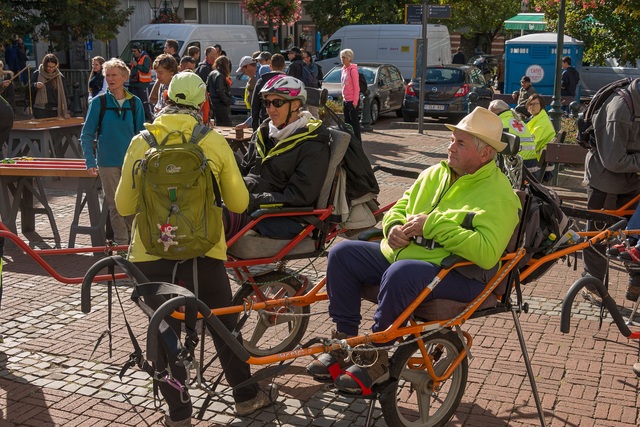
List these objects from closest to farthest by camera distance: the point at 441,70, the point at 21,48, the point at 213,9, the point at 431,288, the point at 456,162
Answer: the point at 431,288 < the point at 456,162 < the point at 441,70 < the point at 21,48 < the point at 213,9

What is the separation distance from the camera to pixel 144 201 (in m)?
4.69

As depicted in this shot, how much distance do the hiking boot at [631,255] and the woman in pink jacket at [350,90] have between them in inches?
468

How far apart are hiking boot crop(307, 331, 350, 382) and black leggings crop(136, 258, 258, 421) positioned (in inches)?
19.7

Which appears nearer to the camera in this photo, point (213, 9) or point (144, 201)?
point (144, 201)

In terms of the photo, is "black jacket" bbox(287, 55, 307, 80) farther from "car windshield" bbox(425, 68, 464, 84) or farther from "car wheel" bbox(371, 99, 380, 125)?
"car windshield" bbox(425, 68, 464, 84)

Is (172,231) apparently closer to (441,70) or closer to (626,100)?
(626,100)

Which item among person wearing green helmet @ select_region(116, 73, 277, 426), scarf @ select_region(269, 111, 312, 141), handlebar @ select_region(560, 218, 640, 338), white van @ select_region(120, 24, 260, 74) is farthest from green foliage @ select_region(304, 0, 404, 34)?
person wearing green helmet @ select_region(116, 73, 277, 426)

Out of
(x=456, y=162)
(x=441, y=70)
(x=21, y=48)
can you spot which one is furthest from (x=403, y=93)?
(x=456, y=162)

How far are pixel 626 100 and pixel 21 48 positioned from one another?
21783 mm

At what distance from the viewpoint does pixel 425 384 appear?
15.9 ft

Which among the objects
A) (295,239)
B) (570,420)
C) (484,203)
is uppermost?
(484,203)

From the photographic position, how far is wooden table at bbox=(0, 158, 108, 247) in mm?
8898

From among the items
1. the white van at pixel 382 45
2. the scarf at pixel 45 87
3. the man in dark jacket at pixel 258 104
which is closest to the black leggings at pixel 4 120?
the man in dark jacket at pixel 258 104

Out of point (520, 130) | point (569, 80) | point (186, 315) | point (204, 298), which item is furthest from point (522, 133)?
point (569, 80)
